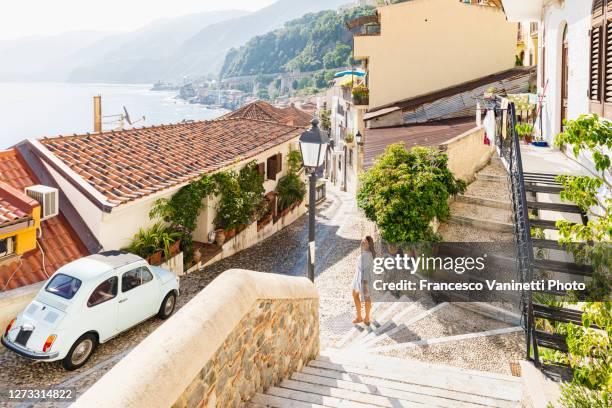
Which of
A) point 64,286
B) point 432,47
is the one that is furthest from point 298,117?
point 64,286

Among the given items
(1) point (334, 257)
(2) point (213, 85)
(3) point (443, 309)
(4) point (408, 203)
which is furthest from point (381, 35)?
(2) point (213, 85)

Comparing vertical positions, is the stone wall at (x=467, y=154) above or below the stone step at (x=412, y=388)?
above

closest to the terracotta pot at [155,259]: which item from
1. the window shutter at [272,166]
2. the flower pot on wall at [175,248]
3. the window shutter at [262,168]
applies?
the flower pot on wall at [175,248]

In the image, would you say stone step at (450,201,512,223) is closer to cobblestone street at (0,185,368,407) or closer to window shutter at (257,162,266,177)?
cobblestone street at (0,185,368,407)

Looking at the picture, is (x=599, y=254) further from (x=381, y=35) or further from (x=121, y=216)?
(x=381, y=35)

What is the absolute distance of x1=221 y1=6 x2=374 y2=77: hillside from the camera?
116438 millimetres

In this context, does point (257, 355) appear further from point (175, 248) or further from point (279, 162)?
point (279, 162)

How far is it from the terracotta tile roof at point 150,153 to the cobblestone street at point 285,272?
10.1ft

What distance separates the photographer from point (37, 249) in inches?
378

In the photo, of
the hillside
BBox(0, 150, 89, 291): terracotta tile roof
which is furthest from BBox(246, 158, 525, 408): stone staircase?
the hillside

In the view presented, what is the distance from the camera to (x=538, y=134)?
405 inches

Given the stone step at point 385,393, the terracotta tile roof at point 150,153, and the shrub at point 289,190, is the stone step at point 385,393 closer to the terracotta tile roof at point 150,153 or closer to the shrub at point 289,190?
the terracotta tile roof at point 150,153

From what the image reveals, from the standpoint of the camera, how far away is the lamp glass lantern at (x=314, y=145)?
645 cm

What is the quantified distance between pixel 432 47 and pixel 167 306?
18870 mm
